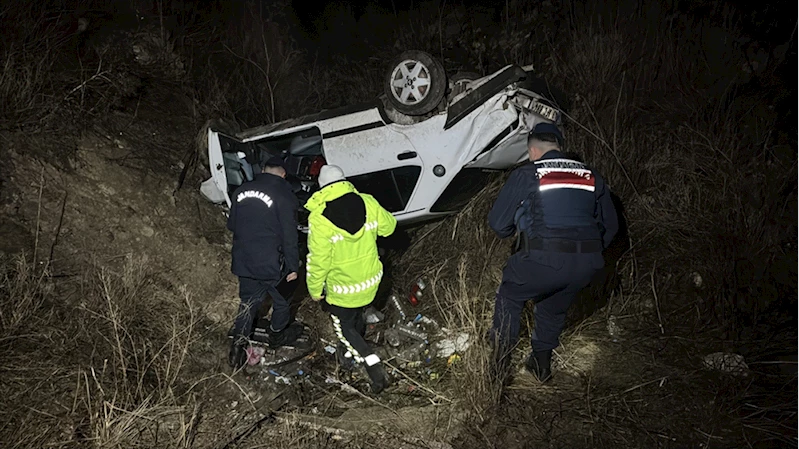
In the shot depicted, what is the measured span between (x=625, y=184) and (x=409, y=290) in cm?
247

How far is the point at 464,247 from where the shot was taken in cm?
549

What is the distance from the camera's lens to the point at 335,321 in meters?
4.13

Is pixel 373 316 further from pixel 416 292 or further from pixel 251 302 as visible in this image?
pixel 251 302

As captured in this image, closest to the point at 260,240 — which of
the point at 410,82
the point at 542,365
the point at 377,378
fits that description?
the point at 377,378

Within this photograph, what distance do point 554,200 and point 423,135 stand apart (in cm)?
175

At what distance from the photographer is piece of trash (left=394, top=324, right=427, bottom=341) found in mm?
4719

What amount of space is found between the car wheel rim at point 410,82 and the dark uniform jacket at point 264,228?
4.68ft

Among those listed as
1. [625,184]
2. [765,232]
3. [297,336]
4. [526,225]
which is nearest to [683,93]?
[625,184]

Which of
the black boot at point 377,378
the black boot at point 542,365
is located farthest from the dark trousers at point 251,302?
the black boot at point 542,365

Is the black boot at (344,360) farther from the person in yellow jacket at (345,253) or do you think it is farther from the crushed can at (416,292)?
the crushed can at (416,292)

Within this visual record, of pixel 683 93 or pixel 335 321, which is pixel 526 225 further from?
pixel 683 93

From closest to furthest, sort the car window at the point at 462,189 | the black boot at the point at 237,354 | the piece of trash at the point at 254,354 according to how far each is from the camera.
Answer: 1. the black boot at the point at 237,354
2. the piece of trash at the point at 254,354
3. the car window at the point at 462,189

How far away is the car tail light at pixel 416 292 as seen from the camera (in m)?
5.33

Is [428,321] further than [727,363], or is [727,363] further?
[428,321]
